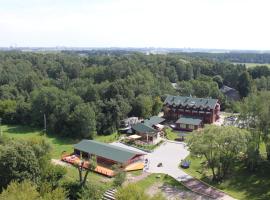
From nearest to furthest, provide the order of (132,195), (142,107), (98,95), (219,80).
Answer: (132,195) → (98,95) → (142,107) → (219,80)

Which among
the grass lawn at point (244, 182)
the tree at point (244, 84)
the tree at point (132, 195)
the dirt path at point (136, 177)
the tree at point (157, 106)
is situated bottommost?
the grass lawn at point (244, 182)

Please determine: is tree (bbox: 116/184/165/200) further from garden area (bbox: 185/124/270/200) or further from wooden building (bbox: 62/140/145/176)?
wooden building (bbox: 62/140/145/176)

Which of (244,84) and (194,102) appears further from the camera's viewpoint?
(244,84)

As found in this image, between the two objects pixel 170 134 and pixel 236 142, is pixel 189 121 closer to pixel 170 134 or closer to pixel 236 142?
pixel 170 134

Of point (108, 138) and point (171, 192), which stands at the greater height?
point (108, 138)

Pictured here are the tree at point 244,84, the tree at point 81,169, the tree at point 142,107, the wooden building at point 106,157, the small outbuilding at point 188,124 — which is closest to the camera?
the tree at point 81,169

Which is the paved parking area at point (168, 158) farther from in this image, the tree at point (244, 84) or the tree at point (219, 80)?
the tree at point (219, 80)

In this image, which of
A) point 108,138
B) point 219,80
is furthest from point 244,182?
point 219,80

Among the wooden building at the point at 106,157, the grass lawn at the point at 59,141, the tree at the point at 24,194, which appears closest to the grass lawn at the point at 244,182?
the wooden building at the point at 106,157
